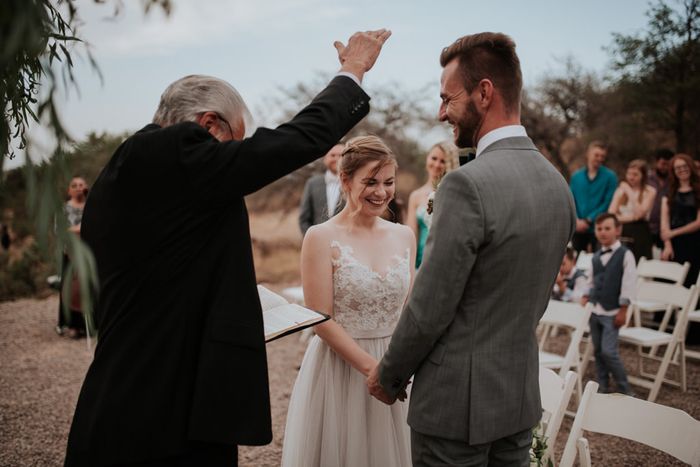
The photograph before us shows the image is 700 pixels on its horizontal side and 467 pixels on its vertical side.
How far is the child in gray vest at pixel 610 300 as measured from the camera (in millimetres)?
5320

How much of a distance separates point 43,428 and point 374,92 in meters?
11.6

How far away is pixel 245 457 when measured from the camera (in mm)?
4613

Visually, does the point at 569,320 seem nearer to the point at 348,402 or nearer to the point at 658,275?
the point at 348,402

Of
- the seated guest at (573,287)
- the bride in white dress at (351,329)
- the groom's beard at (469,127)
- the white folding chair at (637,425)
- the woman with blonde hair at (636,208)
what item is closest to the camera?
the groom's beard at (469,127)

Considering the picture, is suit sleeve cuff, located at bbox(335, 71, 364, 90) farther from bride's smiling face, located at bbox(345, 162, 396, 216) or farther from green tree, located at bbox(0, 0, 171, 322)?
bride's smiling face, located at bbox(345, 162, 396, 216)

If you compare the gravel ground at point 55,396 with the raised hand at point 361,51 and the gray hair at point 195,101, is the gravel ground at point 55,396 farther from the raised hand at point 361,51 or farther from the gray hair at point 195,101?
the raised hand at point 361,51

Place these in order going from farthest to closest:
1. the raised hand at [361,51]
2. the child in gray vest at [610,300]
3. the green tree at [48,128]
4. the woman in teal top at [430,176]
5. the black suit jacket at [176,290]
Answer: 1. the woman in teal top at [430,176]
2. the child in gray vest at [610,300]
3. the raised hand at [361,51]
4. the black suit jacket at [176,290]
5. the green tree at [48,128]

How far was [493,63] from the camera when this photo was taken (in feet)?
6.23

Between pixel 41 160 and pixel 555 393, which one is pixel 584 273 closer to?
pixel 555 393

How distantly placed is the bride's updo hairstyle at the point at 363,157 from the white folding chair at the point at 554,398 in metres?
1.41

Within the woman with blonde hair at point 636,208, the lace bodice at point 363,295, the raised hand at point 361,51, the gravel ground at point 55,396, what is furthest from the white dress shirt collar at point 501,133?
the woman with blonde hair at point 636,208

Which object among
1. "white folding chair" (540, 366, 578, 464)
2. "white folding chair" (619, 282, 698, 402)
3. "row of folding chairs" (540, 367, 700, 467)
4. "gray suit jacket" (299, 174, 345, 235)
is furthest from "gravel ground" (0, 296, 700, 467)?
"row of folding chairs" (540, 367, 700, 467)

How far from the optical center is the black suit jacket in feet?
Result: 5.20

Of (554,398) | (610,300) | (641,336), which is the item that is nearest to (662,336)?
(641,336)
